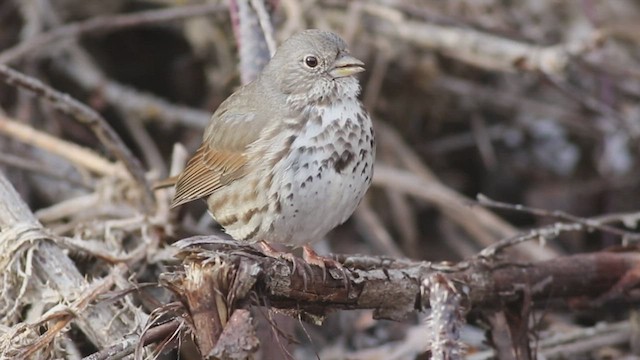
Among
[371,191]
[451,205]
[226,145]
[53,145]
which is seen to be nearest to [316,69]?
[226,145]

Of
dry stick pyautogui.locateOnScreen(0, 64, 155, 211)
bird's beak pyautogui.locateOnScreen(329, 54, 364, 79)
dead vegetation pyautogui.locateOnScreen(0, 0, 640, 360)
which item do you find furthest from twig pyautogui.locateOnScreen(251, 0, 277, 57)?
dry stick pyautogui.locateOnScreen(0, 64, 155, 211)

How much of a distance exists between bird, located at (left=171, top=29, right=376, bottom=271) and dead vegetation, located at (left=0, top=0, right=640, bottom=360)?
0.21 metres

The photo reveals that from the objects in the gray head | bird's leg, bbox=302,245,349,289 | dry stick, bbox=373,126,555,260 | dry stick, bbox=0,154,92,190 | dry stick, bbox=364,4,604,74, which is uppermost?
dry stick, bbox=364,4,604,74

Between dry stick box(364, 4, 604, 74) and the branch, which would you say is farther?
dry stick box(364, 4, 604, 74)

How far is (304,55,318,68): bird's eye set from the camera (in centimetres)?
338

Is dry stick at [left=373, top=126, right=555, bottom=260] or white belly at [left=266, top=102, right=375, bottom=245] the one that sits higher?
dry stick at [left=373, top=126, right=555, bottom=260]

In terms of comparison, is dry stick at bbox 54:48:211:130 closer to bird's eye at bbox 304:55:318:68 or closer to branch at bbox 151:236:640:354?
bird's eye at bbox 304:55:318:68

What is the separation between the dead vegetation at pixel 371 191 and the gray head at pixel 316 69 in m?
0.37

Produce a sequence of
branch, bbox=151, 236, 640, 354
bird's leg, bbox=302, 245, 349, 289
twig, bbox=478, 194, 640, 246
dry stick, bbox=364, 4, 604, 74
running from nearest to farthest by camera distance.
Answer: branch, bbox=151, 236, 640, 354 → bird's leg, bbox=302, 245, 349, 289 → twig, bbox=478, 194, 640, 246 → dry stick, bbox=364, 4, 604, 74

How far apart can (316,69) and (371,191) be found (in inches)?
67.2

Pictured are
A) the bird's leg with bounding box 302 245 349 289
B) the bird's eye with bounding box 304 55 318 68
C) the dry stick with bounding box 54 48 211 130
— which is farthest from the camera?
the dry stick with bounding box 54 48 211 130

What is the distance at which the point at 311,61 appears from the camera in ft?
11.1

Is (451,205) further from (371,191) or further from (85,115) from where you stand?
(85,115)

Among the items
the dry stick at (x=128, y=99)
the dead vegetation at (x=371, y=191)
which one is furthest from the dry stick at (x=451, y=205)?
the dry stick at (x=128, y=99)
